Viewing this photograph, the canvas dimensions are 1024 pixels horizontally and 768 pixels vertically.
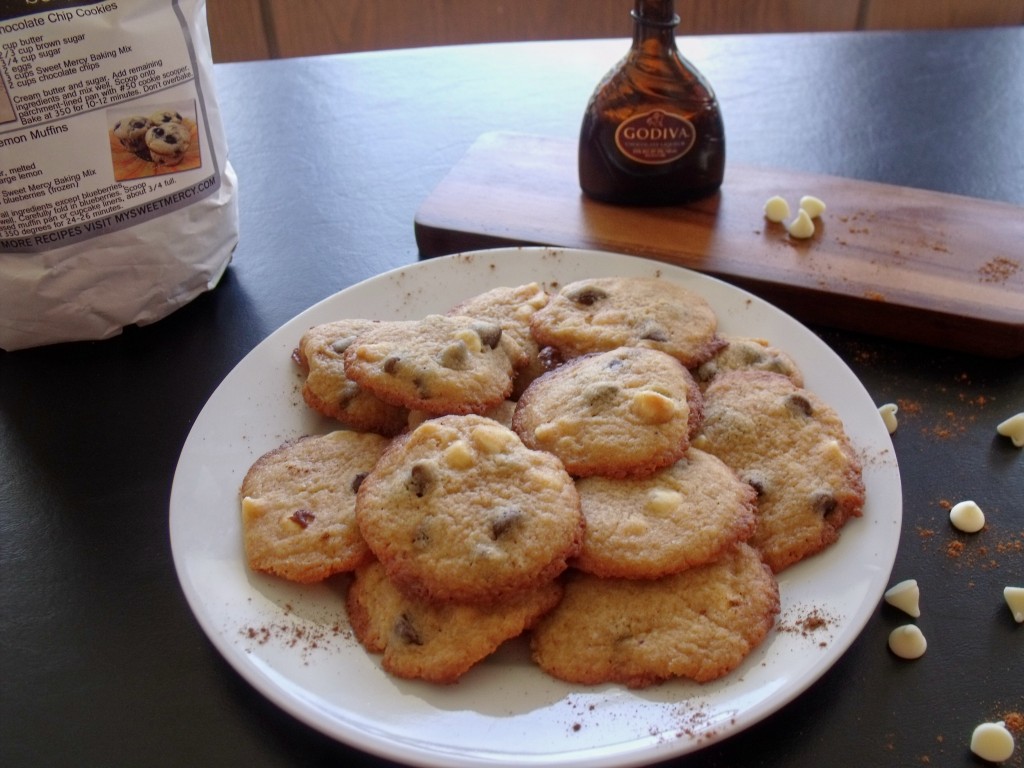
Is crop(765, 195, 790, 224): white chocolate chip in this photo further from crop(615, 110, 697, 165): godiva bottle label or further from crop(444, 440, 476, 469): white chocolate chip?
crop(444, 440, 476, 469): white chocolate chip

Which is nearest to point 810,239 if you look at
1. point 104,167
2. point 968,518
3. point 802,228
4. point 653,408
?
point 802,228

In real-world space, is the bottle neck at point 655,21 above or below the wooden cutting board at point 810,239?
above

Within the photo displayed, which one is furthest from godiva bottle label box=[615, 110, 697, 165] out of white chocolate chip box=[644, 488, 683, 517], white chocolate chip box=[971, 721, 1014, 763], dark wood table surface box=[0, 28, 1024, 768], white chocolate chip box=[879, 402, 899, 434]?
white chocolate chip box=[971, 721, 1014, 763]

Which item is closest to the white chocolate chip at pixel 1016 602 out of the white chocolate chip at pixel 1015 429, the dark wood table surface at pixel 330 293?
the dark wood table surface at pixel 330 293

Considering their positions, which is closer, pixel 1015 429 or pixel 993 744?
pixel 993 744

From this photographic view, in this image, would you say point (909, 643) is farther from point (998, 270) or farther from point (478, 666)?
point (998, 270)

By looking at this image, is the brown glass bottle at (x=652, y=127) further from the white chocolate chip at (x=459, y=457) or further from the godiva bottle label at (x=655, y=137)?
the white chocolate chip at (x=459, y=457)
